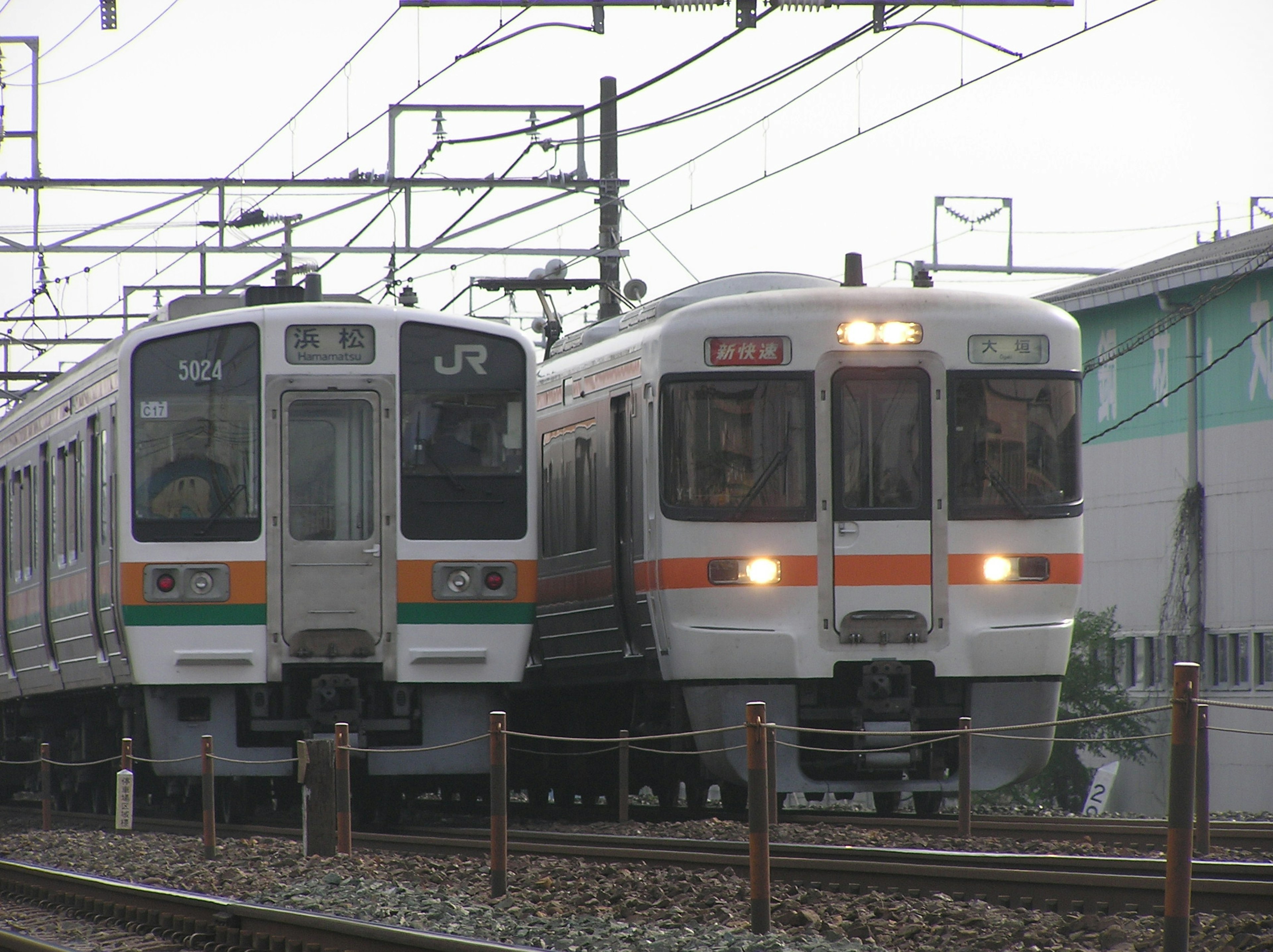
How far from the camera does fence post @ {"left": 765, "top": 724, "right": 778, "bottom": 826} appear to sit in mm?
7836

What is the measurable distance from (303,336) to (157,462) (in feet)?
3.86

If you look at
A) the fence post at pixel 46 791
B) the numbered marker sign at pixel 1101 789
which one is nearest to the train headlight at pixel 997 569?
the fence post at pixel 46 791

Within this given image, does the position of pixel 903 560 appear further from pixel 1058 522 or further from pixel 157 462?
pixel 157 462

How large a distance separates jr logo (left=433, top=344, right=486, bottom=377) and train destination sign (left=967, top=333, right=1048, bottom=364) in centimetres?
303

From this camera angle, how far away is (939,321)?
39.1 ft

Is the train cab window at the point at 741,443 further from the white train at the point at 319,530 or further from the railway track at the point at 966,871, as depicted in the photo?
the railway track at the point at 966,871

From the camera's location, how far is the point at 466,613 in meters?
12.6

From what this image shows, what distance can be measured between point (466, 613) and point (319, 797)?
2.24 metres

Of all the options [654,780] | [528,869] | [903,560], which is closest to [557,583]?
[654,780]

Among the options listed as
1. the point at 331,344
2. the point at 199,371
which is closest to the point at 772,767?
the point at 331,344

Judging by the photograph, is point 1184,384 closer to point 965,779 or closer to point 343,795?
point 965,779

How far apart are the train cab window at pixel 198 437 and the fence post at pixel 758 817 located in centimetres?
564

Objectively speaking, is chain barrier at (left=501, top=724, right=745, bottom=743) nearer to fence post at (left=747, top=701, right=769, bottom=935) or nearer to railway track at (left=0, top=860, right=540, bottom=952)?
fence post at (left=747, top=701, right=769, bottom=935)

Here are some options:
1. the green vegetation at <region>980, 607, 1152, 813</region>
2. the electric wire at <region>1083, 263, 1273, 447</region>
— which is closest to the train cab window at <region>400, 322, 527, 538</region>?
the electric wire at <region>1083, 263, 1273, 447</region>
